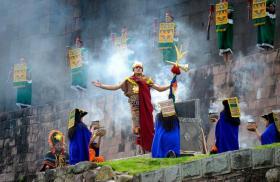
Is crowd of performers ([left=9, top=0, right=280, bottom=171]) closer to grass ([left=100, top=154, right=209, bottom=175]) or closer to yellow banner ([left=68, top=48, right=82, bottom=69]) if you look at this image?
yellow banner ([left=68, top=48, right=82, bottom=69])

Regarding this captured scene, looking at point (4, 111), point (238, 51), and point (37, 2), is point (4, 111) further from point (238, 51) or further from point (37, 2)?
point (238, 51)

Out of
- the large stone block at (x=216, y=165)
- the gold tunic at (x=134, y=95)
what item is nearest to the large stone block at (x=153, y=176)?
the large stone block at (x=216, y=165)

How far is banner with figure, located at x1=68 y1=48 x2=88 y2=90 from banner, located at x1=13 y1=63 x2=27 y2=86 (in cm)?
153

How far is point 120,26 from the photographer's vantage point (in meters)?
20.6

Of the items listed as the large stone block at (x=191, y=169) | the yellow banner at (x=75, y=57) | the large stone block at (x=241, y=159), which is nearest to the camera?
the large stone block at (x=241, y=159)

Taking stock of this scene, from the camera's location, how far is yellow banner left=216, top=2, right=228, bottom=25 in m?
17.6

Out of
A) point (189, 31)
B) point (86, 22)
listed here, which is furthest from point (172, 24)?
point (86, 22)

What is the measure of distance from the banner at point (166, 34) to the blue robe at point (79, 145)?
203 inches

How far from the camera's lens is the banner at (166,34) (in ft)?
61.6

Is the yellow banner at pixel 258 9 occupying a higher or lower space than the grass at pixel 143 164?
higher

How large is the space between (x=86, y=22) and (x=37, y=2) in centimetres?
214

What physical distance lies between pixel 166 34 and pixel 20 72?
449 centimetres

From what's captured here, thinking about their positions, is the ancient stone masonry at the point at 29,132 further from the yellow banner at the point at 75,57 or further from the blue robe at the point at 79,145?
the blue robe at the point at 79,145

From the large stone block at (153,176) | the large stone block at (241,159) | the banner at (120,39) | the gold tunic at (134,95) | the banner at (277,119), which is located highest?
the banner at (120,39)
